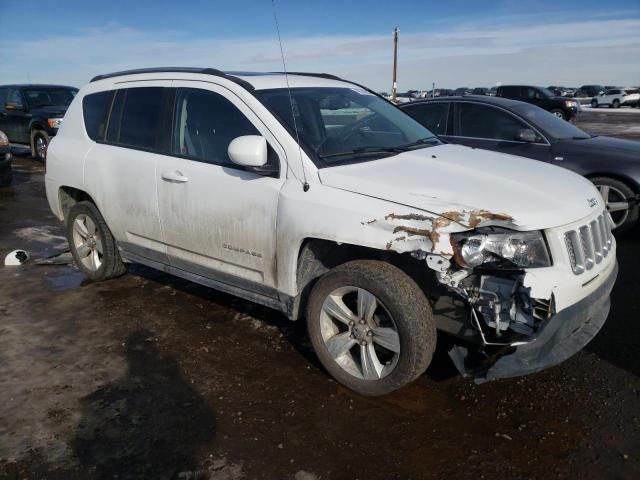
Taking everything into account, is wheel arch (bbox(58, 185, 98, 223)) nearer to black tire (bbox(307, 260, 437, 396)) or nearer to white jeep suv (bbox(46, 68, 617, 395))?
white jeep suv (bbox(46, 68, 617, 395))

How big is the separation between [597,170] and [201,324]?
16.1 ft

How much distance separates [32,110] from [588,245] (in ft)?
45.4

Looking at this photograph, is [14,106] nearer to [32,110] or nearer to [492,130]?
[32,110]

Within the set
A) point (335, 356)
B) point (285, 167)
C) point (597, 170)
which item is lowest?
point (335, 356)

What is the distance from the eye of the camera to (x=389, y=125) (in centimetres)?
425

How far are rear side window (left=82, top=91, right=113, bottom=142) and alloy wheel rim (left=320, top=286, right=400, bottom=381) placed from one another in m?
2.85

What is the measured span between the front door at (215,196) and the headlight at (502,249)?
4.02 ft

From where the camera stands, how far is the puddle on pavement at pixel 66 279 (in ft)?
17.2

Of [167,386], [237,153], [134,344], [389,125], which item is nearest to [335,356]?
[167,386]


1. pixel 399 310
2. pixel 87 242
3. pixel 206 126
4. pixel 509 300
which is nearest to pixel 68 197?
pixel 87 242

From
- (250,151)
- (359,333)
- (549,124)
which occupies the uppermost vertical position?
(250,151)

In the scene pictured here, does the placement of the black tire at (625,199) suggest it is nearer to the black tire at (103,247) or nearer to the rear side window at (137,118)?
the rear side window at (137,118)

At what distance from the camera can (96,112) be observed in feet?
16.1

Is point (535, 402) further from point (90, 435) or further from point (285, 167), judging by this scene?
point (90, 435)
